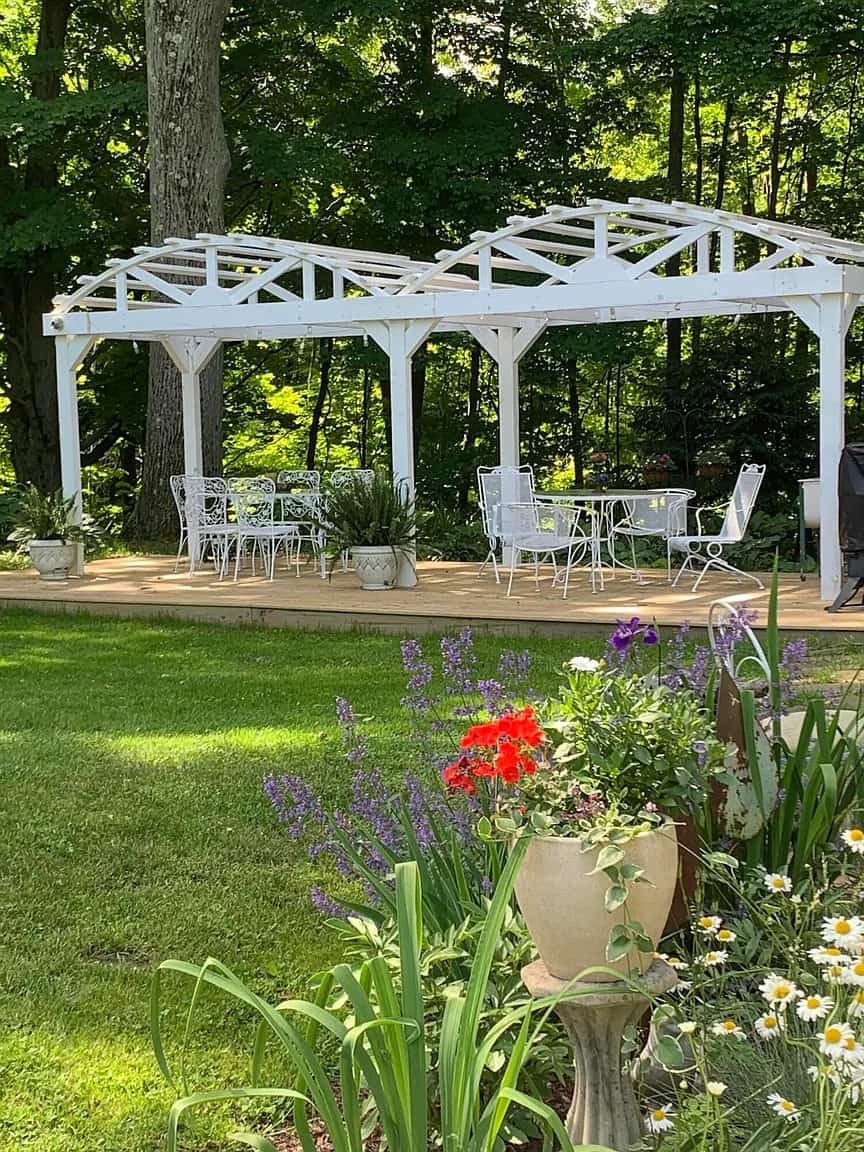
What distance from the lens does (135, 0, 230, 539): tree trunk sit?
48.2 feet

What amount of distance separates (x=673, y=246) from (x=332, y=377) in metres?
12.7

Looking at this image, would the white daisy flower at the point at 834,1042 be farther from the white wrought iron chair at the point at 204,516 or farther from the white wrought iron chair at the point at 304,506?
the white wrought iron chair at the point at 204,516

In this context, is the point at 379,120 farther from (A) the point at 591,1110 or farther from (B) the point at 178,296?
(A) the point at 591,1110

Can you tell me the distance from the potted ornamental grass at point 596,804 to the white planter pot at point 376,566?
813 centimetres

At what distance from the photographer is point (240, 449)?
22.4m

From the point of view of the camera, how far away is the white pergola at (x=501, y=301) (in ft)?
31.4

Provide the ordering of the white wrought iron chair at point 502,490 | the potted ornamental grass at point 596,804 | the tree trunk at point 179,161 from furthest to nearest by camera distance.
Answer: the tree trunk at point 179,161 → the white wrought iron chair at point 502,490 → the potted ornamental grass at point 596,804

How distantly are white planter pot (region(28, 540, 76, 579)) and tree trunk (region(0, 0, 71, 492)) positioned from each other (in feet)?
20.5

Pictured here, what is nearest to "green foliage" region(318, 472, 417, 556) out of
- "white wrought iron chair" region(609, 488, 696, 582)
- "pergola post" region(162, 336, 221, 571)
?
"white wrought iron chair" region(609, 488, 696, 582)

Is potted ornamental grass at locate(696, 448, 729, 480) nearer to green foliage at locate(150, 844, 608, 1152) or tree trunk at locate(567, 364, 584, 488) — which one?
tree trunk at locate(567, 364, 584, 488)

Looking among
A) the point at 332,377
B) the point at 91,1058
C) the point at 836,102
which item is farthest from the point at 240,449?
the point at 91,1058

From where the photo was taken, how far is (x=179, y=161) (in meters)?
14.9

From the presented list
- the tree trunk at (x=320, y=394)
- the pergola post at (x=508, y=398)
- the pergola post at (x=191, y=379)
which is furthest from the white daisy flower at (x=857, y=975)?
the tree trunk at (x=320, y=394)

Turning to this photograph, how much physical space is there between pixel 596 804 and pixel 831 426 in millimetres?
7442
